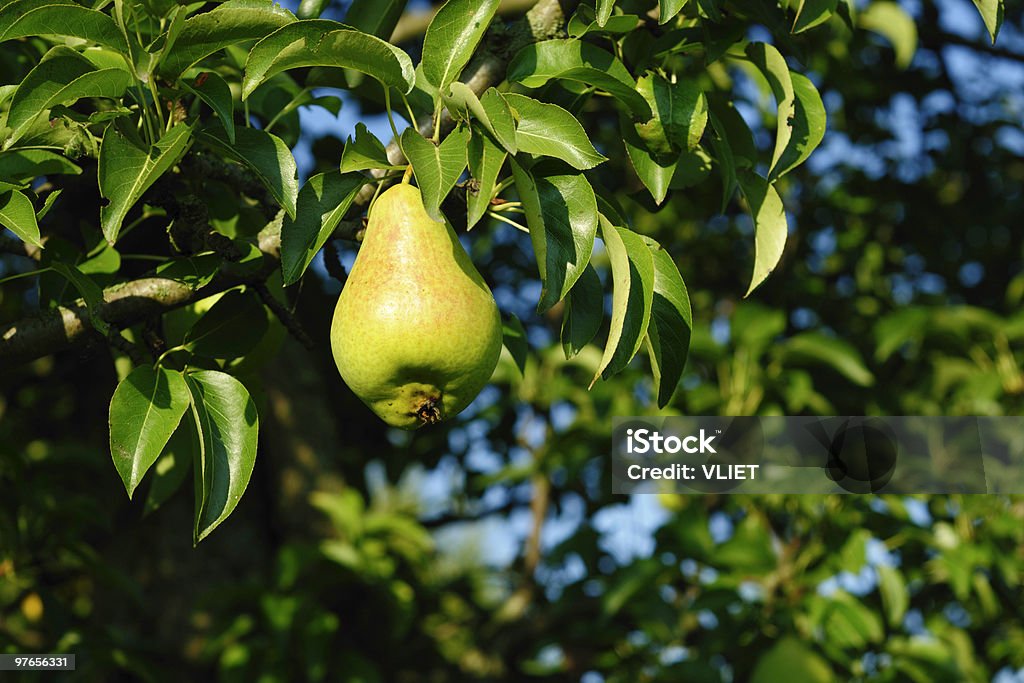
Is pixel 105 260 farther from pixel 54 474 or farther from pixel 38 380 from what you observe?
pixel 38 380

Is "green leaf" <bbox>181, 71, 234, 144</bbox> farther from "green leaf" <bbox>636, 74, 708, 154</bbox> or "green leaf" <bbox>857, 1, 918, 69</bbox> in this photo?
"green leaf" <bbox>857, 1, 918, 69</bbox>

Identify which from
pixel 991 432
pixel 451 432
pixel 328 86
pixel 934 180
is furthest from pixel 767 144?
pixel 328 86

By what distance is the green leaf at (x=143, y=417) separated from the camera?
89 centimetres

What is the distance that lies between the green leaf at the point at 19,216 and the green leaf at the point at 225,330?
217mm

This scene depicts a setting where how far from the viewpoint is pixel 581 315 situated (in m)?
0.94

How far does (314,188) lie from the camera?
3.00 feet

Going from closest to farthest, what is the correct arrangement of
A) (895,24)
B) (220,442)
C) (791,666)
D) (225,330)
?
(220,442) → (225,330) → (791,666) → (895,24)

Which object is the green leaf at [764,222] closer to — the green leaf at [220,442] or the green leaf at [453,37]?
the green leaf at [453,37]

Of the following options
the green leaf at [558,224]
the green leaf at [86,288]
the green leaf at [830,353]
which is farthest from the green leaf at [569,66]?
the green leaf at [830,353]

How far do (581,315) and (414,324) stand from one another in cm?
18

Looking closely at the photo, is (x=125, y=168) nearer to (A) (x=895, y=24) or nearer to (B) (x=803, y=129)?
(B) (x=803, y=129)

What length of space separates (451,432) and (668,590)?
0.71m

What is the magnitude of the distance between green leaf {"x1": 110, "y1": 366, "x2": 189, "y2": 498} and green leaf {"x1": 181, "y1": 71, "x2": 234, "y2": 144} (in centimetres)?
23

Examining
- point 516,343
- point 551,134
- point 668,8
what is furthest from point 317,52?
point 516,343
